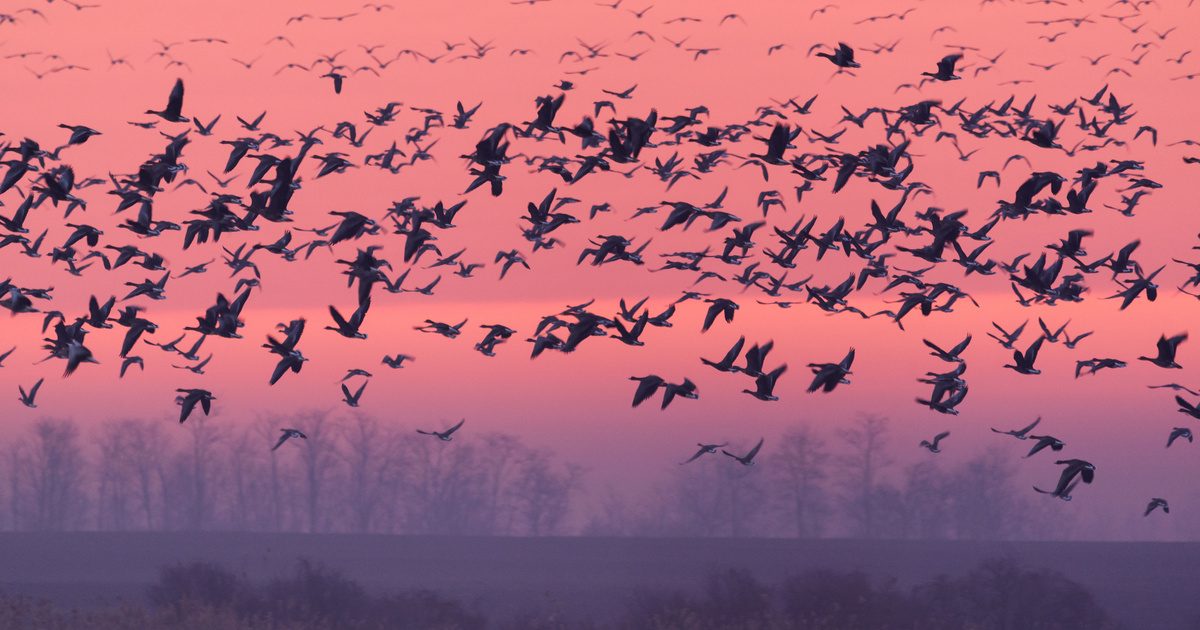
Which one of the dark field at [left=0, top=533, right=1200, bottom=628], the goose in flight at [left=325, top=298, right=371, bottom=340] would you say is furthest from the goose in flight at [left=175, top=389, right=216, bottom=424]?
the dark field at [left=0, top=533, right=1200, bottom=628]

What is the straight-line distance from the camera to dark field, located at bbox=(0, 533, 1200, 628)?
95.8 metres

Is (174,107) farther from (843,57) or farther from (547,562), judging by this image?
(547,562)

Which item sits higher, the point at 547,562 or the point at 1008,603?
the point at 547,562

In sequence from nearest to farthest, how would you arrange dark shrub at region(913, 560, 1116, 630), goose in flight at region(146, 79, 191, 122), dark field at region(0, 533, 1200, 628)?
goose in flight at region(146, 79, 191, 122) → dark shrub at region(913, 560, 1116, 630) → dark field at region(0, 533, 1200, 628)

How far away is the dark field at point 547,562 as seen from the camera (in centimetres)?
9575

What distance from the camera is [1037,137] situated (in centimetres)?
3033

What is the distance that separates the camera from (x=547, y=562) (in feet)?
371

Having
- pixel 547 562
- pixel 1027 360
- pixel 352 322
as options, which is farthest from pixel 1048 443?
pixel 547 562

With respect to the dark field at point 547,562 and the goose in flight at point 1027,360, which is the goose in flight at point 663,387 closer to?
the goose in flight at point 1027,360

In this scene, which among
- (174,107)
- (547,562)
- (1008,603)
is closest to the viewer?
(174,107)

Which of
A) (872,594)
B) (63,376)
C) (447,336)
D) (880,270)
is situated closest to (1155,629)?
(872,594)

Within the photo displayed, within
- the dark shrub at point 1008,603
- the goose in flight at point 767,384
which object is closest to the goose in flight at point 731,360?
the goose in flight at point 767,384

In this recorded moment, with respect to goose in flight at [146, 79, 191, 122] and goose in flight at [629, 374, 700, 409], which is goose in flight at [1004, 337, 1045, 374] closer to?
goose in flight at [629, 374, 700, 409]

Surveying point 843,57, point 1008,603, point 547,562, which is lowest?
point 1008,603
